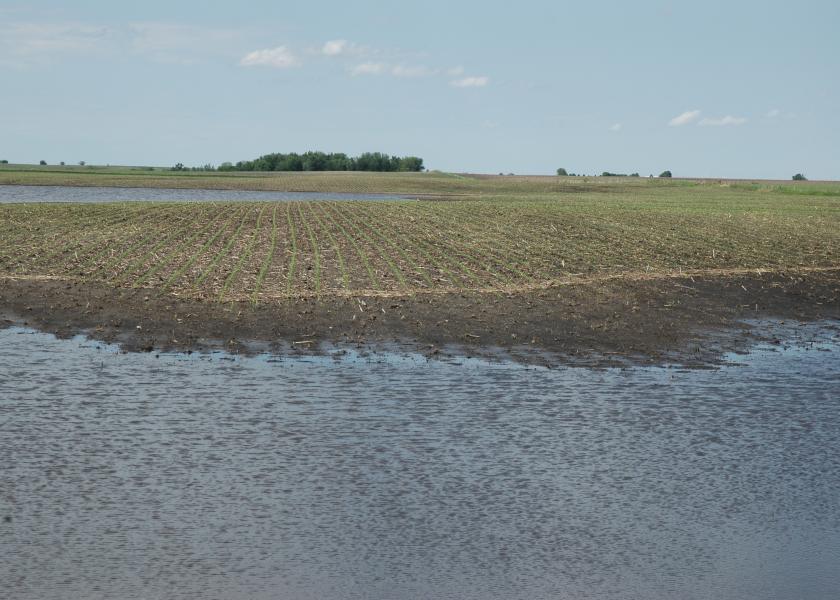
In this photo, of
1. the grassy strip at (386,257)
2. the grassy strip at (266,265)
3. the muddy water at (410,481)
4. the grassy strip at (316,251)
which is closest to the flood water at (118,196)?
the grassy strip at (316,251)

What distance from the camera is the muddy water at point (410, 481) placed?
33.8ft

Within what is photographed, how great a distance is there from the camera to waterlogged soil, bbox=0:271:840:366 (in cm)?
2252

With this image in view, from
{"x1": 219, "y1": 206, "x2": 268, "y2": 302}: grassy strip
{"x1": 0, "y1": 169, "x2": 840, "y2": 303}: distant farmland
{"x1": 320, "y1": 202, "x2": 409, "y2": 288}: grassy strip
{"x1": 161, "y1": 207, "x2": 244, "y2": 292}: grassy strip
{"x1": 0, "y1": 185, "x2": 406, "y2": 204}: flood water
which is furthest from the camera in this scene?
{"x1": 0, "y1": 185, "x2": 406, "y2": 204}: flood water

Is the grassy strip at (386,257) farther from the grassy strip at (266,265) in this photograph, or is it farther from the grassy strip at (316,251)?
the grassy strip at (266,265)

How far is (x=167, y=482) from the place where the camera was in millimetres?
13102

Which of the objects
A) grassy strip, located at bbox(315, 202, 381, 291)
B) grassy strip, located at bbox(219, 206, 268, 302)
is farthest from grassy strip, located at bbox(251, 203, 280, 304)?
grassy strip, located at bbox(315, 202, 381, 291)

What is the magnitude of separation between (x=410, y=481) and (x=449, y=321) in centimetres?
1175

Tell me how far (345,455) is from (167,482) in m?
2.57

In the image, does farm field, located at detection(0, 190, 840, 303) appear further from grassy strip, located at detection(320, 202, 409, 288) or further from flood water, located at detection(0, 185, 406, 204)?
flood water, located at detection(0, 185, 406, 204)

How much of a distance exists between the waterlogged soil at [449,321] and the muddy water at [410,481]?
1.78 m

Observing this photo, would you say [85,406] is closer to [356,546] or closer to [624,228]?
[356,546]

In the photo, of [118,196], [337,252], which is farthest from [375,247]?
[118,196]

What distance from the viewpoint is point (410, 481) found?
43.5 feet

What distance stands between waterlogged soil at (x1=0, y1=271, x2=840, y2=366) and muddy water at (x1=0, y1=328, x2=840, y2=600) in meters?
1.78
